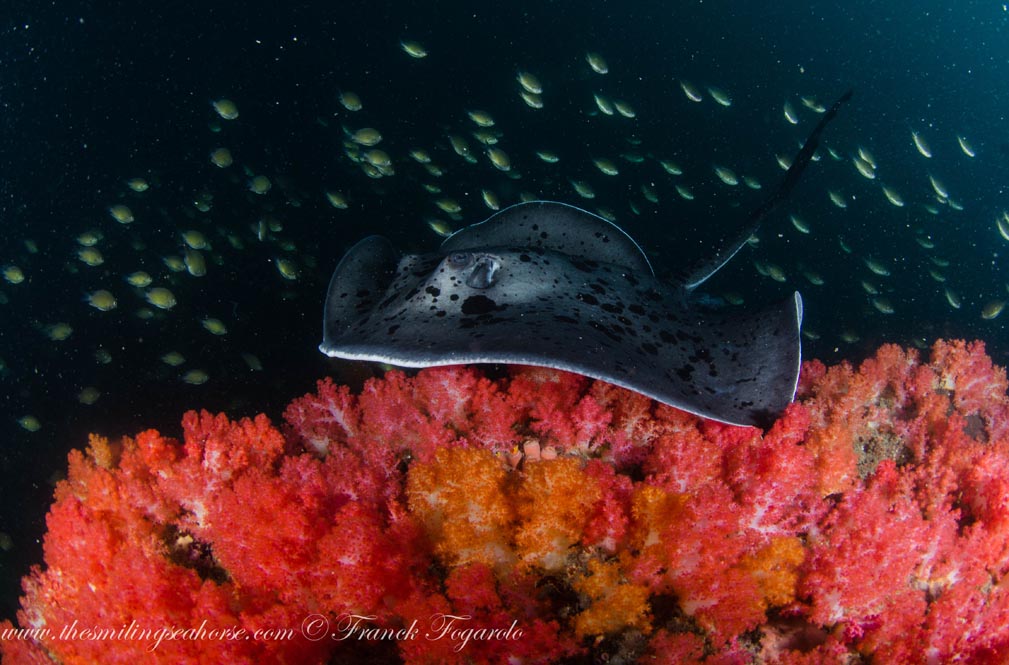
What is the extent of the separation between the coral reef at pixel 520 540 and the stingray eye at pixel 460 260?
0.82 m

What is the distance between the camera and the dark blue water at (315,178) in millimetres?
9828

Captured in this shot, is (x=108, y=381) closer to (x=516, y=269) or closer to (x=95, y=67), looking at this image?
(x=516, y=269)

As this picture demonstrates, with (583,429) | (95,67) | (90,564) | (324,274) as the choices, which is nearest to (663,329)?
(583,429)

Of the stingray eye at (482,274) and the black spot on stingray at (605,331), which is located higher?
the black spot on stingray at (605,331)

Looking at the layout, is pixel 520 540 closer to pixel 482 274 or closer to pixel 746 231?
pixel 482 274

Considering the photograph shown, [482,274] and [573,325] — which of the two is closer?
[573,325]

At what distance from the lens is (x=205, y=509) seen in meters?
3.46

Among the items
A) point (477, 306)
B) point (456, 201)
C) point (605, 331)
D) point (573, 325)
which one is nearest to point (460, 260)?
point (477, 306)

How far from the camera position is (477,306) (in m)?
3.42

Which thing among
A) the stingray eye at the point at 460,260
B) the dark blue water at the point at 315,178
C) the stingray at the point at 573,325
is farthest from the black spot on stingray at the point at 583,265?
the dark blue water at the point at 315,178

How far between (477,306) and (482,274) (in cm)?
30

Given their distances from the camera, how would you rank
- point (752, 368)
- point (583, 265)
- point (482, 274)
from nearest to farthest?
point (752, 368) < point (482, 274) < point (583, 265)

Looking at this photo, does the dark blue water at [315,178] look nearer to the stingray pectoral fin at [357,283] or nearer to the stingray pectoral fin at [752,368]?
the stingray pectoral fin at [357,283]

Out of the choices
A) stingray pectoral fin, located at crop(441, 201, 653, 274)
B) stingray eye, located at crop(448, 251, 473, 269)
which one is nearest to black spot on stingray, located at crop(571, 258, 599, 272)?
stingray pectoral fin, located at crop(441, 201, 653, 274)
